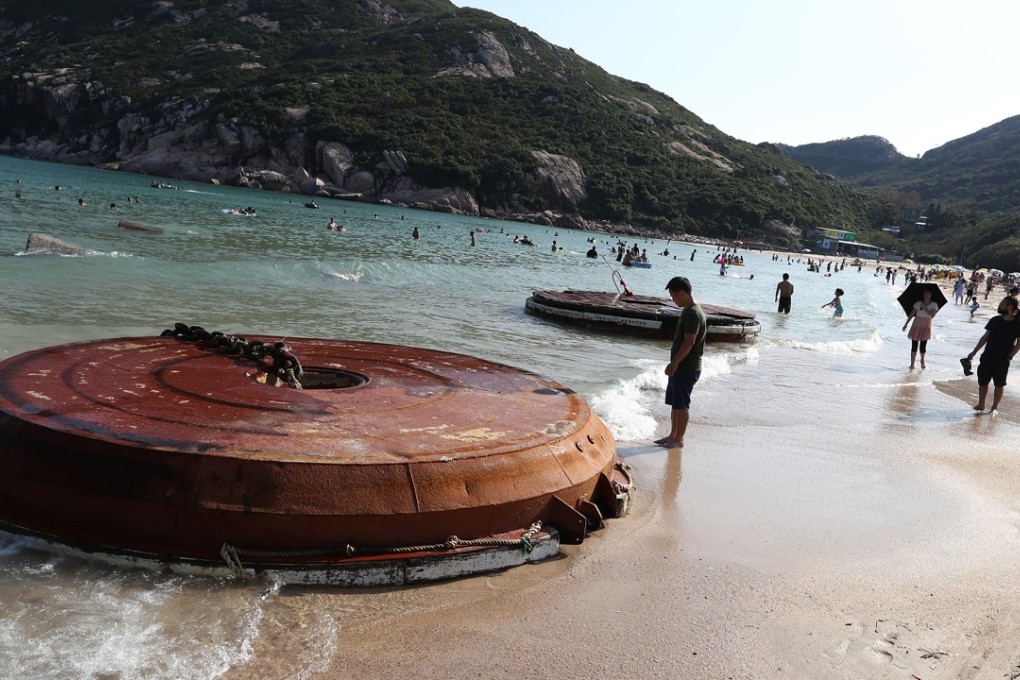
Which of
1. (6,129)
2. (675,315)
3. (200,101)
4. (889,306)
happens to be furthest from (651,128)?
(675,315)

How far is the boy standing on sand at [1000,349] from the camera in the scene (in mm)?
10906

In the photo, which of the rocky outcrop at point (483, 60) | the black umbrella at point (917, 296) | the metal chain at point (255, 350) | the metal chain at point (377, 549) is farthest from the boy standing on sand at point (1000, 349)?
the rocky outcrop at point (483, 60)

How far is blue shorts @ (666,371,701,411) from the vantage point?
24.3 feet

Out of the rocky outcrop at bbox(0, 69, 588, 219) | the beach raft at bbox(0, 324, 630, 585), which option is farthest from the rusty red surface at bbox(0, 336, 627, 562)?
the rocky outcrop at bbox(0, 69, 588, 219)

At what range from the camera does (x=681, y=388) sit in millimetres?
7492

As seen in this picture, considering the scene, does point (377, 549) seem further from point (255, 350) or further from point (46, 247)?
point (46, 247)

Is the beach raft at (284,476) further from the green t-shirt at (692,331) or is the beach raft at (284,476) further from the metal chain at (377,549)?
the green t-shirt at (692,331)

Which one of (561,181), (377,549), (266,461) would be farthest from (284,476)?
(561,181)

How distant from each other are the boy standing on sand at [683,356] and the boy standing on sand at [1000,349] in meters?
5.89

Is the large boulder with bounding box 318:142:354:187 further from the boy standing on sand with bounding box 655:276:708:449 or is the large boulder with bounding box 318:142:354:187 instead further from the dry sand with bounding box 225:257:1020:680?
the dry sand with bounding box 225:257:1020:680

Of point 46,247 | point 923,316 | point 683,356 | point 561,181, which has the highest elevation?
point 561,181

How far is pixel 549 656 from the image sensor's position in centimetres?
355

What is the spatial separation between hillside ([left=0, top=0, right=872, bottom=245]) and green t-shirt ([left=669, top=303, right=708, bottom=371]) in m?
105

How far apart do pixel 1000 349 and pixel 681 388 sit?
20.7 feet
